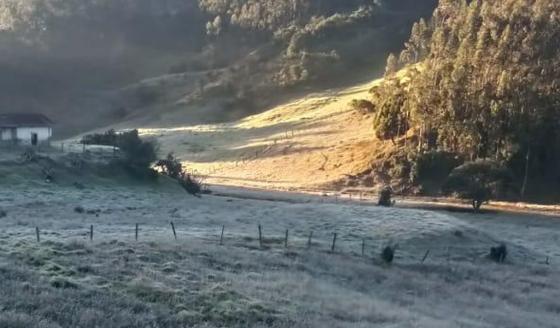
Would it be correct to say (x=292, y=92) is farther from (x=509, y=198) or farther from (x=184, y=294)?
(x=184, y=294)

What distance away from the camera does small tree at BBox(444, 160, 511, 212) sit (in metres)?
57.6

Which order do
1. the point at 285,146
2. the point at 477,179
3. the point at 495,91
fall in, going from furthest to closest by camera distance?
the point at 285,146 < the point at 495,91 < the point at 477,179

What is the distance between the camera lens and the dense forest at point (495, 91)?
6072 centimetres

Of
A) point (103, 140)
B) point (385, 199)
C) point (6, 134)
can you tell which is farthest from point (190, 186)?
point (6, 134)

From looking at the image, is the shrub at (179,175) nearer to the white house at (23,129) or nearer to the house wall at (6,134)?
the white house at (23,129)

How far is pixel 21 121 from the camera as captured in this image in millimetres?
62750

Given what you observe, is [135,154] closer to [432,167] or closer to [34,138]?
[34,138]

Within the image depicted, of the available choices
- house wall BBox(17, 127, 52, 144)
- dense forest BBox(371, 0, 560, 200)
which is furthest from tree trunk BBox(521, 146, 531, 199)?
house wall BBox(17, 127, 52, 144)

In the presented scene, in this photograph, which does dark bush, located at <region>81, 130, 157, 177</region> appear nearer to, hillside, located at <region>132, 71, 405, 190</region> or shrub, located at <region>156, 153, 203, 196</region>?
shrub, located at <region>156, 153, 203, 196</region>

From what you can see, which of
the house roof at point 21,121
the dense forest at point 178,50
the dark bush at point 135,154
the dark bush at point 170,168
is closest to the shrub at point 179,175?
the dark bush at point 170,168

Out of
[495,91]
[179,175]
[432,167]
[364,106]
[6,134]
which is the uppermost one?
[364,106]

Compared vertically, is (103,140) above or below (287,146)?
below

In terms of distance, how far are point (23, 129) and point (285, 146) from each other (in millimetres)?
29845

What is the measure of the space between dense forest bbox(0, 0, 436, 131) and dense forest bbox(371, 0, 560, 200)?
178ft
